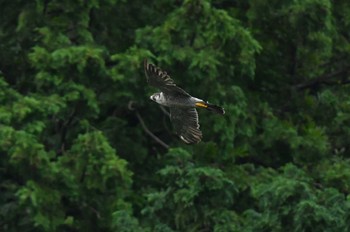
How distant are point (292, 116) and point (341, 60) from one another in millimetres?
1033

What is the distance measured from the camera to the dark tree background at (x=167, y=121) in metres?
16.3

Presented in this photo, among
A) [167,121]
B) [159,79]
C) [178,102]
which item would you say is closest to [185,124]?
[178,102]

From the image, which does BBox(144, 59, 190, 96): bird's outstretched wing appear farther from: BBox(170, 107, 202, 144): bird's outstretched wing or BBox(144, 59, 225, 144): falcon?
BBox(170, 107, 202, 144): bird's outstretched wing

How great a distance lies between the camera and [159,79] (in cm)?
1275

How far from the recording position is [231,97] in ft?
56.1

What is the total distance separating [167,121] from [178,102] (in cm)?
500

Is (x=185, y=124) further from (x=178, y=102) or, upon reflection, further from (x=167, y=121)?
(x=167, y=121)

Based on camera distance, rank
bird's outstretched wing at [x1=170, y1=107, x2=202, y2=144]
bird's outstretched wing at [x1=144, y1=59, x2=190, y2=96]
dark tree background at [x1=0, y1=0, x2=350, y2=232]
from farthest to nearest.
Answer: dark tree background at [x1=0, y1=0, x2=350, y2=232], bird's outstretched wing at [x1=170, y1=107, x2=202, y2=144], bird's outstretched wing at [x1=144, y1=59, x2=190, y2=96]

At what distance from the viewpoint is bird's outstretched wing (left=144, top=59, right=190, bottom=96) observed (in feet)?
41.6

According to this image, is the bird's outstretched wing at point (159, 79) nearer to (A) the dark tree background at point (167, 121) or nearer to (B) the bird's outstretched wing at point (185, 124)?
(B) the bird's outstretched wing at point (185, 124)

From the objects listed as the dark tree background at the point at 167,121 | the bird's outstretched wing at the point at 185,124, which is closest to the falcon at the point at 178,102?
the bird's outstretched wing at the point at 185,124

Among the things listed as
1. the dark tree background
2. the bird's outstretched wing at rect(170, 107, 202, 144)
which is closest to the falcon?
the bird's outstretched wing at rect(170, 107, 202, 144)

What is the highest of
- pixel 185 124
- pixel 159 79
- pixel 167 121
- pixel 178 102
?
pixel 159 79

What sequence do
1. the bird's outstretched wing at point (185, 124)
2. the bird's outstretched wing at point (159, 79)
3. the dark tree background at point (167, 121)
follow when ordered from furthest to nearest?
the dark tree background at point (167, 121) < the bird's outstretched wing at point (185, 124) < the bird's outstretched wing at point (159, 79)
